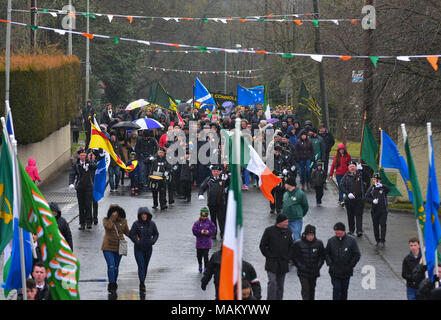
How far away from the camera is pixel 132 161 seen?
23.3 meters

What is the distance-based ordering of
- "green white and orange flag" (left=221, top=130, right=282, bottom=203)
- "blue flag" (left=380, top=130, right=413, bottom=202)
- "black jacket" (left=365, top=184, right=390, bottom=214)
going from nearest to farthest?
"blue flag" (left=380, top=130, right=413, bottom=202) < "green white and orange flag" (left=221, top=130, right=282, bottom=203) < "black jacket" (left=365, top=184, right=390, bottom=214)

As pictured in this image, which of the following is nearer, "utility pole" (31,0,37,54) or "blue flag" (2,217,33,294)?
"blue flag" (2,217,33,294)

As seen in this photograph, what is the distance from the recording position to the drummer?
22172mm

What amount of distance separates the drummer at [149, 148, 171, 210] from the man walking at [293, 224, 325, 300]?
9.39 m

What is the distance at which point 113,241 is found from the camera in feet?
48.2

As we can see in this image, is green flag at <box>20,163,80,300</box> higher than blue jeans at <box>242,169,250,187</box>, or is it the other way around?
green flag at <box>20,163,80,300</box>

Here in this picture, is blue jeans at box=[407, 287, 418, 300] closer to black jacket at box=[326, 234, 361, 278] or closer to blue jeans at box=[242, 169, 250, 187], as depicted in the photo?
black jacket at box=[326, 234, 361, 278]

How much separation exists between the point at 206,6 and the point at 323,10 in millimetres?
45050

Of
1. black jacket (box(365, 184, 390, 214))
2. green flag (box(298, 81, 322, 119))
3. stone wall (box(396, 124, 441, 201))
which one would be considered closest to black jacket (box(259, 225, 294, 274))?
black jacket (box(365, 184, 390, 214))

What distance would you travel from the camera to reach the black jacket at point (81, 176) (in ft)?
65.2

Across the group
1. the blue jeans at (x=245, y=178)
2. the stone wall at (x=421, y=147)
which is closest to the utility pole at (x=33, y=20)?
the blue jeans at (x=245, y=178)

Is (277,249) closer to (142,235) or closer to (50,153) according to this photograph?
(142,235)

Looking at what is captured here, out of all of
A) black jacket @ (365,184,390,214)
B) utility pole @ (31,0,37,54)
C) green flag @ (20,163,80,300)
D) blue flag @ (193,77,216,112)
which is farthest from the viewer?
blue flag @ (193,77,216,112)
